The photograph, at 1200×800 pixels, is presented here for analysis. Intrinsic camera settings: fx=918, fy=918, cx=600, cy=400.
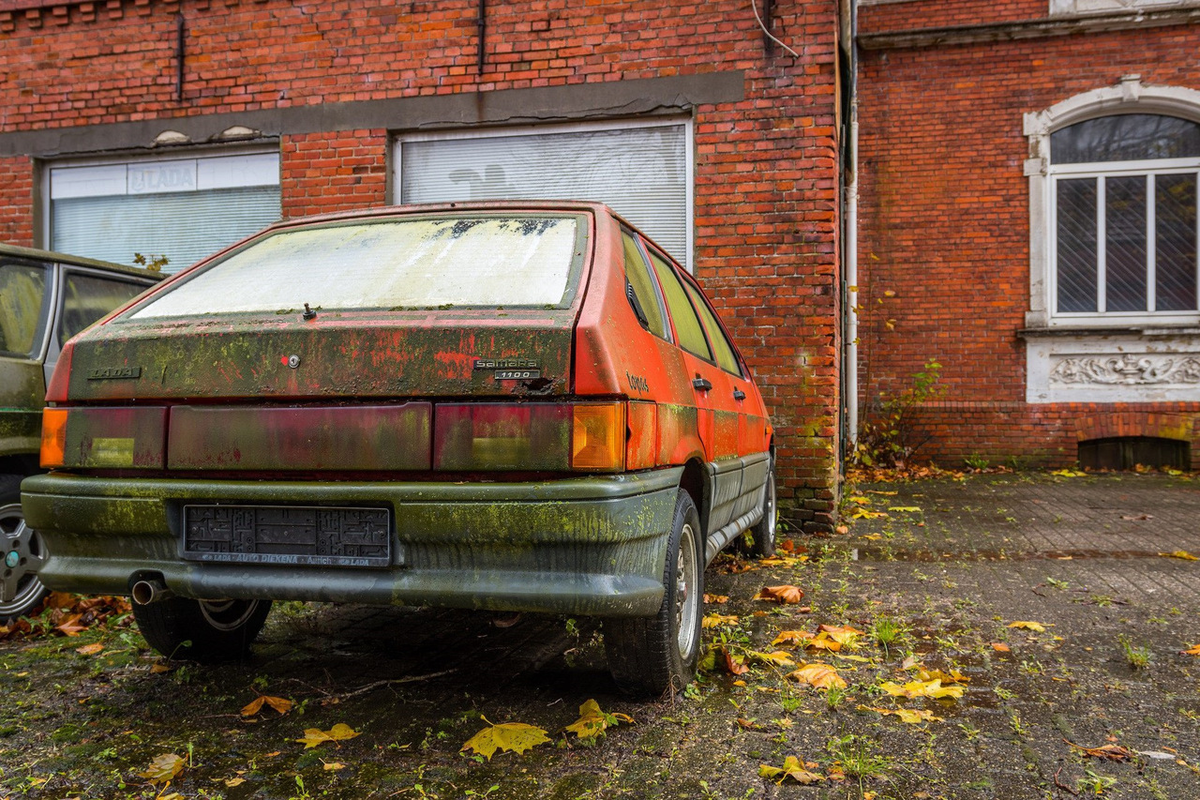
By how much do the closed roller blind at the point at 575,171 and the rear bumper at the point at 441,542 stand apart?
467 centimetres

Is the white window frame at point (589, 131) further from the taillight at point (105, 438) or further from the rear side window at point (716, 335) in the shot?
the taillight at point (105, 438)

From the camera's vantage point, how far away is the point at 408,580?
2.56 m

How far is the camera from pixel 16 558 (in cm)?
411

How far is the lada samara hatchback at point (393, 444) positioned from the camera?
2.50m

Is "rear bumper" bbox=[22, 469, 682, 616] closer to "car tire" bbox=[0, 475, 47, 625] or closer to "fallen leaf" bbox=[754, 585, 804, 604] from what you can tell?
"car tire" bbox=[0, 475, 47, 625]

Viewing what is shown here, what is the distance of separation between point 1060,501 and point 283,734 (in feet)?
25.7

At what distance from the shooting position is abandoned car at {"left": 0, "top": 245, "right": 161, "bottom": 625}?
13.4 feet

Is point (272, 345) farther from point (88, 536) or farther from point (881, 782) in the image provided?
point (881, 782)

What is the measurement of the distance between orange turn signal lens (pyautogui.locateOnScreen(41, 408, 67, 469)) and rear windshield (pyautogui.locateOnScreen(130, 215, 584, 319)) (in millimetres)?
389

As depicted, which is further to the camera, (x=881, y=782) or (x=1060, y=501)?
(x=1060, y=501)

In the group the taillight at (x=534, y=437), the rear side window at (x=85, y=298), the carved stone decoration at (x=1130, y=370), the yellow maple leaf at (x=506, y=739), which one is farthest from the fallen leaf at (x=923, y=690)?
the carved stone decoration at (x=1130, y=370)

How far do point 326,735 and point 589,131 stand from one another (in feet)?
18.2

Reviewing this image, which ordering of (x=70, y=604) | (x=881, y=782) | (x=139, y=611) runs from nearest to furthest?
(x=881, y=782), (x=139, y=611), (x=70, y=604)

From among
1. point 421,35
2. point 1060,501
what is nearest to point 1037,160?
point 1060,501
